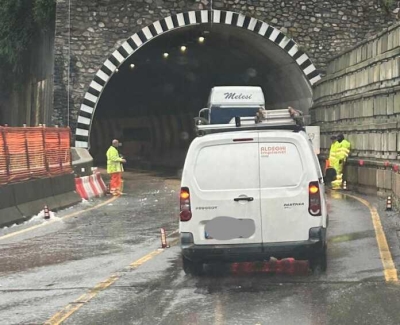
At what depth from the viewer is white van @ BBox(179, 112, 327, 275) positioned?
7.36m

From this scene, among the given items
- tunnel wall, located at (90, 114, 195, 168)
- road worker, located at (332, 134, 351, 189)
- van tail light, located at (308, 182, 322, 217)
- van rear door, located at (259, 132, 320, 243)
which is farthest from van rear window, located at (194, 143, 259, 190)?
tunnel wall, located at (90, 114, 195, 168)

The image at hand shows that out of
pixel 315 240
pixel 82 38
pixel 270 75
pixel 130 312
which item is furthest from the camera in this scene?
pixel 270 75

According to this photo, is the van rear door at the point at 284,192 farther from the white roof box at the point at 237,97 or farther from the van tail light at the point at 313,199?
the white roof box at the point at 237,97

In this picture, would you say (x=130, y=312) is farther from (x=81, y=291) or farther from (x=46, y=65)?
(x=46, y=65)

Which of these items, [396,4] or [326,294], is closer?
[326,294]

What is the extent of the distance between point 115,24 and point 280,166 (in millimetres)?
20665

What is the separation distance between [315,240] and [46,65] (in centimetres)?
2480

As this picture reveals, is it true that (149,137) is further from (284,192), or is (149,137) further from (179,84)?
(284,192)

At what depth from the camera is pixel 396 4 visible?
28047mm

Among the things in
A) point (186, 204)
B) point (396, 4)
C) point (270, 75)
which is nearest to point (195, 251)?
point (186, 204)

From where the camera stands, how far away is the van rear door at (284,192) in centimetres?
736

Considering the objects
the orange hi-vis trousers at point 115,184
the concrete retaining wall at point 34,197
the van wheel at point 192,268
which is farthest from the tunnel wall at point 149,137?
the van wheel at point 192,268

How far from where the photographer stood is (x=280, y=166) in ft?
24.3

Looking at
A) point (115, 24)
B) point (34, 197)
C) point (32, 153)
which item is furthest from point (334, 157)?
point (115, 24)
